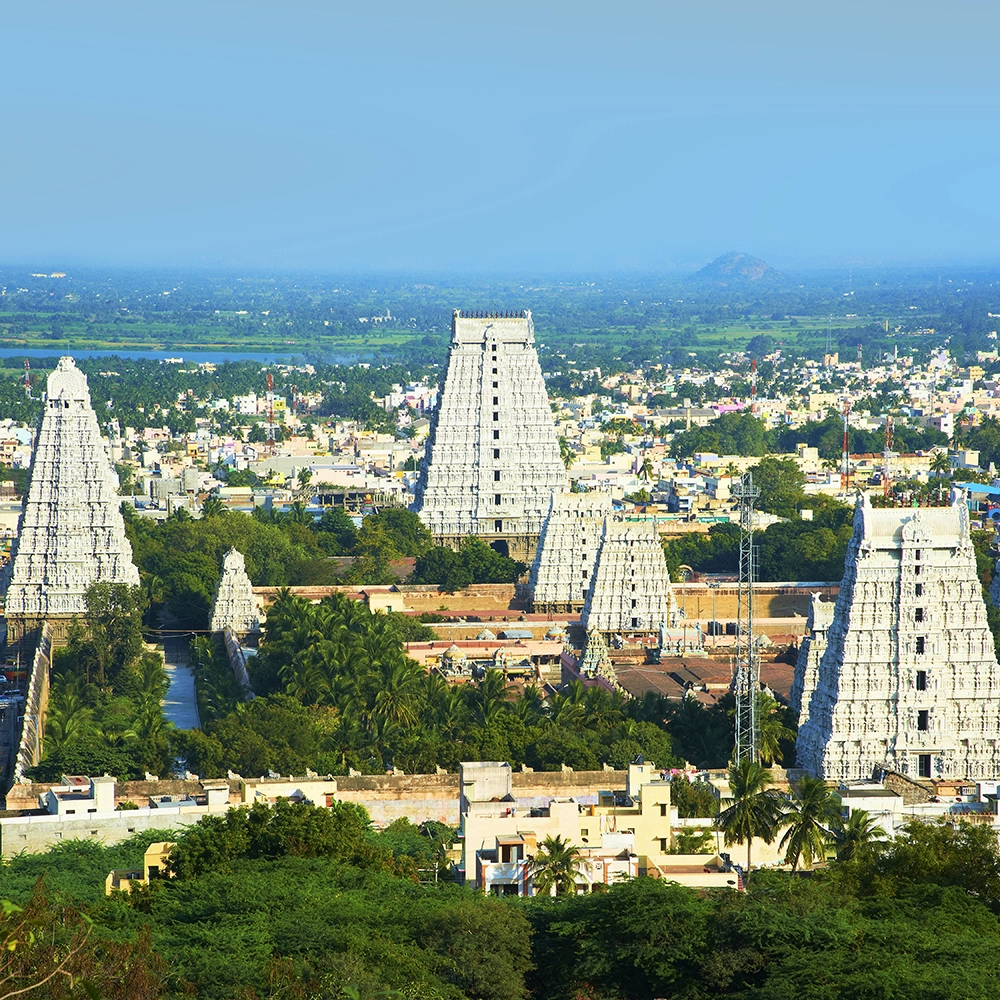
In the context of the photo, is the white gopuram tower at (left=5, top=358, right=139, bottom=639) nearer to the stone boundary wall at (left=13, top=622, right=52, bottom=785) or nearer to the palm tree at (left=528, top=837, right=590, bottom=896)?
the stone boundary wall at (left=13, top=622, right=52, bottom=785)

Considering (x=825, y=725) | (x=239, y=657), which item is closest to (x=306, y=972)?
A: (x=825, y=725)

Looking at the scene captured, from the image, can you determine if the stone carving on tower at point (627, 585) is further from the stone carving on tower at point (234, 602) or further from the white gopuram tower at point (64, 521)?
the white gopuram tower at point (64, 521)

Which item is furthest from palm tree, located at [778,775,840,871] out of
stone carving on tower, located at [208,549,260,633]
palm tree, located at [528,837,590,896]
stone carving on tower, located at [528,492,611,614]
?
stone carving on tower, located at [528,492,611,614]

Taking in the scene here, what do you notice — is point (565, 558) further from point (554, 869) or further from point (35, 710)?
point (554, 869)

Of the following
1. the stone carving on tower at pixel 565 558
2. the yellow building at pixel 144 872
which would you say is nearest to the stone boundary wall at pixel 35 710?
the yellow building at pixel 144 872

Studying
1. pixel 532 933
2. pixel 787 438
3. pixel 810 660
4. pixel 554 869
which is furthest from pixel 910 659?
pixel 787 438

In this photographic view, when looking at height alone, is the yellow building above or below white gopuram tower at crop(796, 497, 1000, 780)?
below
